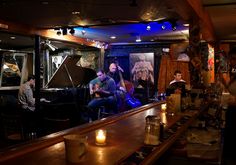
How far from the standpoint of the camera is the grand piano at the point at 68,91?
664 cm

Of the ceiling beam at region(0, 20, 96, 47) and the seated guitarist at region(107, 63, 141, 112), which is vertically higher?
the ceiling beam at region(0, 20, 96, 47)

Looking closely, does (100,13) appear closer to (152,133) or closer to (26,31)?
(26,31)

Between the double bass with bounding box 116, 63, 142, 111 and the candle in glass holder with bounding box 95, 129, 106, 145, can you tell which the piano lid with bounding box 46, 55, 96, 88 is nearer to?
the double bass with bounding box 116, 63, 142, 111

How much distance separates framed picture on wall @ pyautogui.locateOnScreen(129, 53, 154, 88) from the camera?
11.5 meters

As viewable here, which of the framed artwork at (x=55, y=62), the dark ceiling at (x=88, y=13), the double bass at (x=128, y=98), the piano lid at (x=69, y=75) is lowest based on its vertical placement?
the double bass at (x=128, y=98)

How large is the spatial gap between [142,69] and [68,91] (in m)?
4.43

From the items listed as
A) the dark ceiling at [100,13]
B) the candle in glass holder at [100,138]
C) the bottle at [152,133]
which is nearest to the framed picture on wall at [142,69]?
the dark ceiling at [100,13]

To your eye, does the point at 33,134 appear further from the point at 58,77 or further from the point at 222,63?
the point at 222,63

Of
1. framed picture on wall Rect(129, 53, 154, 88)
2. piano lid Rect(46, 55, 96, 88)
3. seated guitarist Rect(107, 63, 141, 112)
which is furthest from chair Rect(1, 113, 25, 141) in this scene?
framed picture on wall Rect(129, 53, 154, 88)

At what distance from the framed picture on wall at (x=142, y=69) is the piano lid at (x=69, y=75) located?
313cm

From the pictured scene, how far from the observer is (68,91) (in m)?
7.93

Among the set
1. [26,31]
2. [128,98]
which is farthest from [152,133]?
[128,98]

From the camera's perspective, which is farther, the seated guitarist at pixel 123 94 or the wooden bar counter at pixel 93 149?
the seated guitarist at pixel 123 94

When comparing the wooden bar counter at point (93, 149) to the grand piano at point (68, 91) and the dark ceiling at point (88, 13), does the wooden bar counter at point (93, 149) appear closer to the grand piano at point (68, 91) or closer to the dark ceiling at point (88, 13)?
the dark ceiling at point (88, 13)
